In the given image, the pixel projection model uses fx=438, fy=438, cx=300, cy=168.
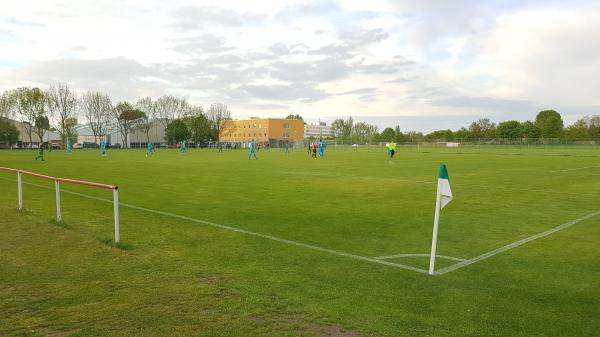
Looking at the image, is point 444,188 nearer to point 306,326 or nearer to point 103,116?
point 306,326

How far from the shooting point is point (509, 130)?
117125mm

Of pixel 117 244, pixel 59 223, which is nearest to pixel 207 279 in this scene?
pixel 117 244

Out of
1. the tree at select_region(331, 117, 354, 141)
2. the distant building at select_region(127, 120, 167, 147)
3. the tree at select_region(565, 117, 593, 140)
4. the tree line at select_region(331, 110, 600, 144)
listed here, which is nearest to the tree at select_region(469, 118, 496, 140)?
the tree line at select_region(331, 110, 600, 144)

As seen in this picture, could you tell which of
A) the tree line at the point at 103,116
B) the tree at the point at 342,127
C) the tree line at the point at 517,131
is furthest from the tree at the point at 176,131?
the tree at the point at 342,127

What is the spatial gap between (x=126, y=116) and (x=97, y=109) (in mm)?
7365

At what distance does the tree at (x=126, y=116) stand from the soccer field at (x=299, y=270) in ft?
335

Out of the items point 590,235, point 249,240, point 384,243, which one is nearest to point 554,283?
point 384,243

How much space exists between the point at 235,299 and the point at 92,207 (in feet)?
29.8

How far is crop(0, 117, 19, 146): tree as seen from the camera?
93312 millimetres

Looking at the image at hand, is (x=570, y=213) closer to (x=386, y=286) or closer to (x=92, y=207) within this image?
(x=386, y=286)

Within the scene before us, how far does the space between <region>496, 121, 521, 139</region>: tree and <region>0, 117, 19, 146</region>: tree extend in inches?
4675

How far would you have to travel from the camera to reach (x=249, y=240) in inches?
344

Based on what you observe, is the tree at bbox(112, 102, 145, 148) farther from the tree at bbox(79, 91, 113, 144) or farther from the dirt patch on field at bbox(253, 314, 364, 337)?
the dirt patch on field at bbox(253, 314, 364, 337)

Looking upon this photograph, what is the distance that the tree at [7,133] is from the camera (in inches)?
3674
